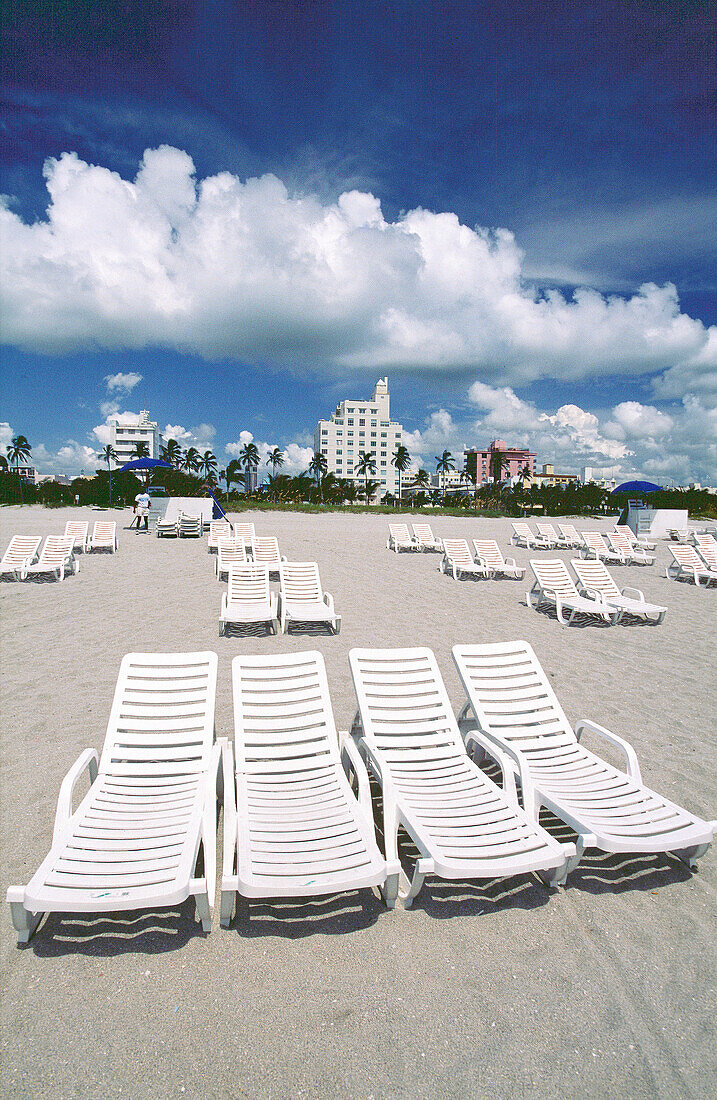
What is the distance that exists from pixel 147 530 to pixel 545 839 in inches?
932

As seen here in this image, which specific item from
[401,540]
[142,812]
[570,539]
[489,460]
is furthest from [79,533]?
[489,460]

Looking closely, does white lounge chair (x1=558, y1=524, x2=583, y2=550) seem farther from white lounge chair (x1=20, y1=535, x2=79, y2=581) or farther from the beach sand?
the beach sand

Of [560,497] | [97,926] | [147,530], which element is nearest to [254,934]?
[97,926]

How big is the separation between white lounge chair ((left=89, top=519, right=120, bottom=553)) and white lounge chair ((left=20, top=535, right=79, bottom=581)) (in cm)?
309

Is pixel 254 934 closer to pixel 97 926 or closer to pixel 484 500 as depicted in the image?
pixel 97 926

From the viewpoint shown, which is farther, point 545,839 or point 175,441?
point 175,441

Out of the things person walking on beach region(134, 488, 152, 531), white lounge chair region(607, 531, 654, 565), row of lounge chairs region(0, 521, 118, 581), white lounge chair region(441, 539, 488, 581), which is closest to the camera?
row of lounge chairs region(0, 521, 118, 581)

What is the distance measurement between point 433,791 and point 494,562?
38.6 feet

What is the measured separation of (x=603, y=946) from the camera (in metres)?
2.61

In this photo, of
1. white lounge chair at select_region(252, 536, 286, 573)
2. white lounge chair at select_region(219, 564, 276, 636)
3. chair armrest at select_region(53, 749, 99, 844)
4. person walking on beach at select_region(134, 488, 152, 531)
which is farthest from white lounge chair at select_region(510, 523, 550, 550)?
chair armrest at select_region(53, 749, 99, 844)

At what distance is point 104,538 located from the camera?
16.7 meters

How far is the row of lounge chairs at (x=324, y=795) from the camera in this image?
2.49m

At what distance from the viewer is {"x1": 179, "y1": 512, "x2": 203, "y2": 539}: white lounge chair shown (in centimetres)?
2145

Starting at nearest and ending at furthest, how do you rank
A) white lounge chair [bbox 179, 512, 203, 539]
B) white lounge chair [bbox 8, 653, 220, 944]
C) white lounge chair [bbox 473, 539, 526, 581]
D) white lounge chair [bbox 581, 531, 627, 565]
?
white lounge chair [bbox 8, 653, 220, 944] → white lounge chair [bbox 473, 539, 526, 581] → white lounge chair [bbox 581, 531, 627, 565] → white lounge chair [bbox 179, 512, 203, 539]
